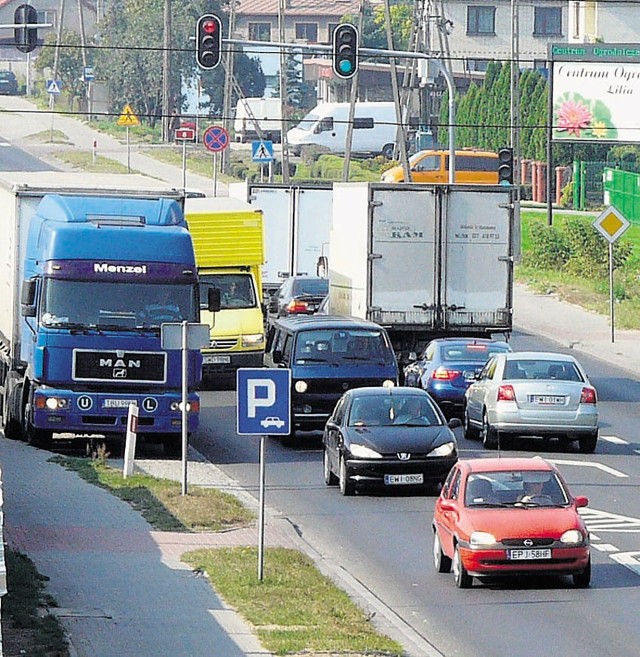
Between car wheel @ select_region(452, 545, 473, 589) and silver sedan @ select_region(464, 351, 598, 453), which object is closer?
car wheel @ select_region(452, 545, 473, 589)

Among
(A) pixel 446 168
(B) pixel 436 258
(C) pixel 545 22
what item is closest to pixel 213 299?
(B) pixel 436 258

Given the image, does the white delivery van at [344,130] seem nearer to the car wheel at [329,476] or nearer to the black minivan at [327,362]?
the black minivan at [327,362]

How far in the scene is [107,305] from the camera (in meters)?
Answer: 24.0

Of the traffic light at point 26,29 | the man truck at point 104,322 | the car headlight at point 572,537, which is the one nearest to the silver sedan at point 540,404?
the man truck at point 104,322

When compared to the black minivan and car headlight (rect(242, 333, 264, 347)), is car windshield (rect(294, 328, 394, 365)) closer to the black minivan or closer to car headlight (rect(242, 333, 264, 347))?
the black minivan

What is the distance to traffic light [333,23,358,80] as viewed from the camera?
3291cm

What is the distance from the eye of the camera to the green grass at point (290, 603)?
42.6 feet

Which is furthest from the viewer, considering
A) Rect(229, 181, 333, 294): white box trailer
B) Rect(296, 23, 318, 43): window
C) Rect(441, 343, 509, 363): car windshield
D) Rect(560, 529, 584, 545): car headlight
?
Rect(296, 23, 318, 43): window

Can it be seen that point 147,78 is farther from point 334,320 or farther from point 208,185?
point 334,320

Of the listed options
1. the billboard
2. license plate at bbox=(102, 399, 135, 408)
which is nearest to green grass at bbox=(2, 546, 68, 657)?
license plate at bbox=(102, 399, 135, 408)

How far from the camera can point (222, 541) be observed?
18.1m

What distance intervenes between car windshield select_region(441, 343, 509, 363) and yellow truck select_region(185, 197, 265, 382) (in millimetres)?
4522

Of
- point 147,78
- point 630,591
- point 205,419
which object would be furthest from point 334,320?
point 147,78

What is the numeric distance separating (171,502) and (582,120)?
164 feet
